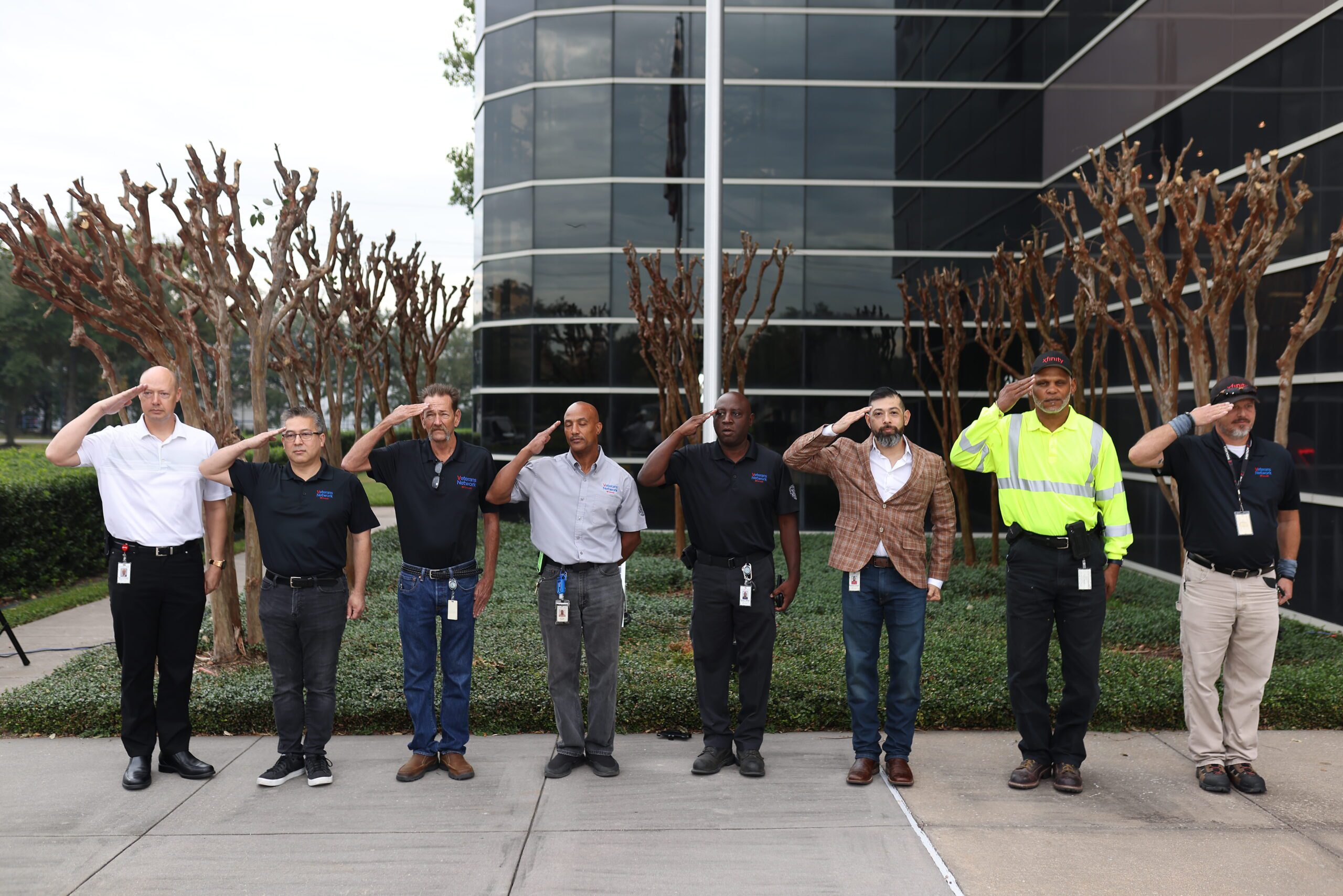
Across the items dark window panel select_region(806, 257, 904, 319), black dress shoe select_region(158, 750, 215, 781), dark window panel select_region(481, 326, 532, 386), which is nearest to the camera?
black dress shoe select_region(158, 750, 215, 781)

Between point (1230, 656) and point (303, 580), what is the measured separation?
467cm

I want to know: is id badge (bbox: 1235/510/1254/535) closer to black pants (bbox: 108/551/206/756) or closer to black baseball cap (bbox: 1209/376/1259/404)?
black baseball cap (bbox: 1209/376/1259/404)

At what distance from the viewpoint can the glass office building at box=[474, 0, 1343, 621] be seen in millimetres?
14781

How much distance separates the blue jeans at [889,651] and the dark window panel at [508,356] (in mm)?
10947

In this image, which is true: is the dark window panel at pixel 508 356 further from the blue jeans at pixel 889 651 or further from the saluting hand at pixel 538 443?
the blue jeans at pixel 889 651

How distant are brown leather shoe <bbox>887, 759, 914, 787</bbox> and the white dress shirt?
89 cm

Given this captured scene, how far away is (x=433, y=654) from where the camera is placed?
17.1 feet

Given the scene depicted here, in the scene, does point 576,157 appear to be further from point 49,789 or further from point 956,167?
point 49,789

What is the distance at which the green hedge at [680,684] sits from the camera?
5.91 meters

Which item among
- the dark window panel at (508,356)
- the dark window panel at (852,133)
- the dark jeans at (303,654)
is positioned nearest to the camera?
the dark jeans at (303,654)

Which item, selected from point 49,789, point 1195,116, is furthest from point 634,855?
point 1195,116

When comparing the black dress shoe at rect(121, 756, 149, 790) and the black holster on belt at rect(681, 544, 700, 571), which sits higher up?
the black holster on belt at rect(681, 544, 700, 571)

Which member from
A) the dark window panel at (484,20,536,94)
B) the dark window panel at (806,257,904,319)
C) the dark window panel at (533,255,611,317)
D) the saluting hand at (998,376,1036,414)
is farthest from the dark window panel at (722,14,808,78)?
the saluting hand at (998,376,1036,414)

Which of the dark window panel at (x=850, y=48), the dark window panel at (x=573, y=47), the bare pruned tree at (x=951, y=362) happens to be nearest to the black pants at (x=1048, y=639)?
the bare pruned tree at (x=951, y=362)
